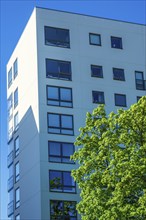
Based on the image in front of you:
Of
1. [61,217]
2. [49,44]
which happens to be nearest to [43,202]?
[61,217]

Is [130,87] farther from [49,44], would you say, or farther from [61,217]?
[61,217]

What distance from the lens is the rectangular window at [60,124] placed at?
43188mm

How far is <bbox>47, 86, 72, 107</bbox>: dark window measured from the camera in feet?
144

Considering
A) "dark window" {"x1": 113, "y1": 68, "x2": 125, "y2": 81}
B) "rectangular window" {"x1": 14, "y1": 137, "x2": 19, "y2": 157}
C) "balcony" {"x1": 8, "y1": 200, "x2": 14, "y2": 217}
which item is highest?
"dark window" {"x1": 113, "y1": 68, "x2": 125, "y2": 81}

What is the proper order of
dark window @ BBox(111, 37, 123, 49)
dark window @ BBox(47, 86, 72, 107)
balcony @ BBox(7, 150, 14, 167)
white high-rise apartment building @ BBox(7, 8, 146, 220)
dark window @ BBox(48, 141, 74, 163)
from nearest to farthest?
white high-rise apartment building @ BBox(7, 8, 146, 220)
dark window @ BBox(48, 141, 74, 163)
dark window @ BBox(47, 86, 72, 107)
dark window @ BBox(111, 37, 123, 49)
balcony @ BBox(7, 150, 14, 167)

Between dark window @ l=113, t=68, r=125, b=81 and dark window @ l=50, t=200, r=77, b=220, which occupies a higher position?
dark window @ l=113, t=68, r=125, b=81

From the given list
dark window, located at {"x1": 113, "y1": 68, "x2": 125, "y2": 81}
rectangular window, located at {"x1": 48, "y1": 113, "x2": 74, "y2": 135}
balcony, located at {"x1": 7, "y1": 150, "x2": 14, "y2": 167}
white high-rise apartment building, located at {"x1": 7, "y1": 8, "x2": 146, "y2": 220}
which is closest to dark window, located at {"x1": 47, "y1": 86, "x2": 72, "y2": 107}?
white high-rise apartment building, located at {"x1": 7, "y1": 8, "x2": 146, "y2": 220}

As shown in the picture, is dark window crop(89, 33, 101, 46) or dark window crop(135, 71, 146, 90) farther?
dark window crop(135, 71, 146, 90)

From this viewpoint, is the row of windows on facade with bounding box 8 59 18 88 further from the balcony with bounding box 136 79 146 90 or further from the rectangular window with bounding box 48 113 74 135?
the balcony with bounding box 136 79 146 90

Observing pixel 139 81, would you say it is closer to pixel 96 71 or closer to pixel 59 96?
pixel 96 71

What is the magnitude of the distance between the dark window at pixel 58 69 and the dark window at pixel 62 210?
10.8 meters

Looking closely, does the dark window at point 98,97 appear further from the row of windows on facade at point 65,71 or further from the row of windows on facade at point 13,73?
the row of windows on facade at point 13,73

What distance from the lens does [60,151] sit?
140 feet

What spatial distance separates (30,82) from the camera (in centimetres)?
4609
